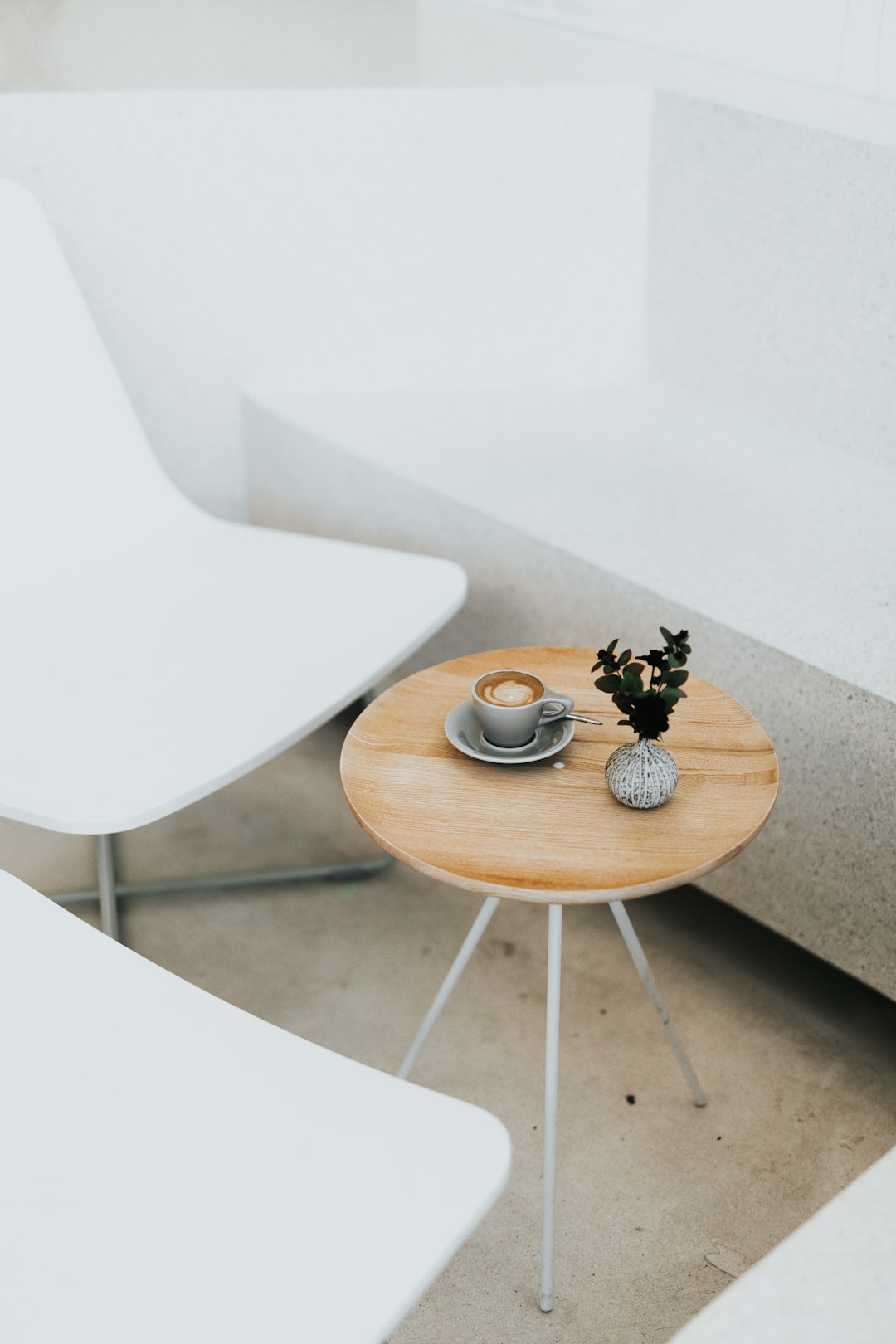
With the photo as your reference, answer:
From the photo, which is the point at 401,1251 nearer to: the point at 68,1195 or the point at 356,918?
the point at 68,1195

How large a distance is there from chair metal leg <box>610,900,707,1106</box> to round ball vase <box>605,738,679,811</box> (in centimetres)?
13

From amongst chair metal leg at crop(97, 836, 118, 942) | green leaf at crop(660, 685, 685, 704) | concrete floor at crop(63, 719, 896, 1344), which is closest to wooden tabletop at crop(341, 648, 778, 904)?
green leaf at crop(660, 685, 685, 704)

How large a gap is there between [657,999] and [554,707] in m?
0.36

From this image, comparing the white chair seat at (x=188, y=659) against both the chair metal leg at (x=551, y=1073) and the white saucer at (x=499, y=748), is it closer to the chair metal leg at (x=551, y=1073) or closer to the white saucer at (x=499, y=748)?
the white saucer at (x=499, y=748)

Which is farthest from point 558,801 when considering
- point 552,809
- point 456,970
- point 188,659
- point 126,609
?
point 126,609

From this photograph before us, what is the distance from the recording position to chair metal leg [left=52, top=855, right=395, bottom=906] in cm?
193

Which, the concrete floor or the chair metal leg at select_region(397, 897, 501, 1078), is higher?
the chair metal leg at select_region(397, 897, 501, 1078)

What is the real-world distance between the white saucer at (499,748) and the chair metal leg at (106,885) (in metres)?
0.46

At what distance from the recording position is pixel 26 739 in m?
1.47

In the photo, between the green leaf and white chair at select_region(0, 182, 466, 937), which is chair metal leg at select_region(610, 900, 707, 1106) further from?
white chair at select_region(0, 182, 466, 937)

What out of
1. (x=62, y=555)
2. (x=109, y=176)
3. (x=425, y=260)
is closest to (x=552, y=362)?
(x=425, y=260)

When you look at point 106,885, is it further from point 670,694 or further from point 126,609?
point 670,694

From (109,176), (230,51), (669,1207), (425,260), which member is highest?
(230,51)

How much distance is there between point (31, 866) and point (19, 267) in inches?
34.4
